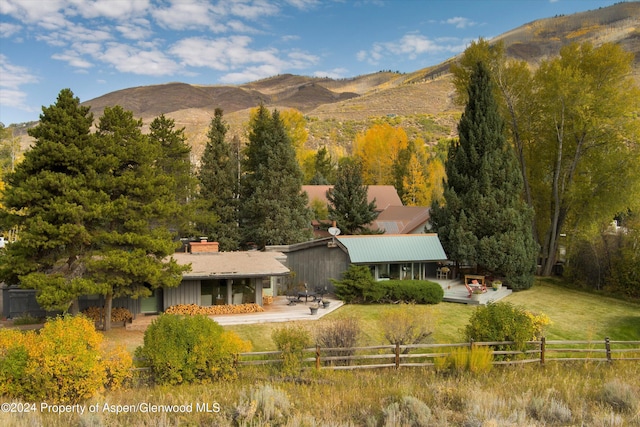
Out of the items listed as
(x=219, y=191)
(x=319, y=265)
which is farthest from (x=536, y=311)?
(x=219, y=191)

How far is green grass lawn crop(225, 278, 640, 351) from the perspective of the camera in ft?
51.5

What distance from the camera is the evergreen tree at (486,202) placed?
24.2m

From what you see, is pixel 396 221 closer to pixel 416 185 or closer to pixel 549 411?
pixel 416 185

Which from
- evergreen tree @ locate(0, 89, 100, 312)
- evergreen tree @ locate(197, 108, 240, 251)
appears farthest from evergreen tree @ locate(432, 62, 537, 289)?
evergreen tree @ locate(0, 89, 100, 312)

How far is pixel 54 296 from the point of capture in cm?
1323

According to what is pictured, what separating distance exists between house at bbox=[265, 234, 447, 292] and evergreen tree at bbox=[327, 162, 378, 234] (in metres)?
7.66

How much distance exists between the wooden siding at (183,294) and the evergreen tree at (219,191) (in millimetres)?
12510

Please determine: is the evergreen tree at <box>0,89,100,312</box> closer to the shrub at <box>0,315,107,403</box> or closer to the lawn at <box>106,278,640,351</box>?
the lawn at <box>106,278,640,351</box>

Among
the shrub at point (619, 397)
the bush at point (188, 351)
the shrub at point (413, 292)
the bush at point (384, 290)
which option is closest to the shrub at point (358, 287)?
the bush at point (384, 290)

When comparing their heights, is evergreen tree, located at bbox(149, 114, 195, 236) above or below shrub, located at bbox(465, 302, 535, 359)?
above

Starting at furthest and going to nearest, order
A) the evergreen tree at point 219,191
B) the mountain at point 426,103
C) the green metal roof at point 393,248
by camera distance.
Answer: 1. the mountain at point 426,103
2. the evergreen tree at point 219,191
3. the green metal roof at point 393,248

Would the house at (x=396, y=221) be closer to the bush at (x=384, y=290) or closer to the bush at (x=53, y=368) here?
the bush at (x=384, y=290)

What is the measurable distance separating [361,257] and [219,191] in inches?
A: 538

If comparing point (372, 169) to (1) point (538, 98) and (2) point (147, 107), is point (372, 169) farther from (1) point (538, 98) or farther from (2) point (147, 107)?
(2) point (147, 107)
